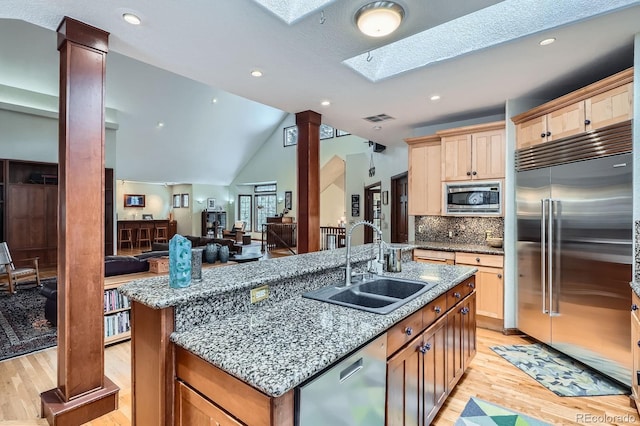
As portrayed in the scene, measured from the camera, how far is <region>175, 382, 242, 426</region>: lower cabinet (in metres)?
1.10

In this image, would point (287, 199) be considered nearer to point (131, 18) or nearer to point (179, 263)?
point (131, 18)

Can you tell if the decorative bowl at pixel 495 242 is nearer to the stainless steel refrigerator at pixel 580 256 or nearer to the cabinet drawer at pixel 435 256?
the stainless steel refrigerator at pixel 580 256

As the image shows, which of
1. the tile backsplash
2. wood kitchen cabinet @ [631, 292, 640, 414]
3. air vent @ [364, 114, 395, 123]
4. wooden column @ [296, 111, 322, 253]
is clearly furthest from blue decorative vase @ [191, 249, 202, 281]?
the tile backsplash

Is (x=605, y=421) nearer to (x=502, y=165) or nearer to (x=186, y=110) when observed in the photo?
(x=502, y=165)

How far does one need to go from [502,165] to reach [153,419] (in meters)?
3.95

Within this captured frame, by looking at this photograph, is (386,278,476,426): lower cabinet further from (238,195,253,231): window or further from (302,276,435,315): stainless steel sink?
(238,195,253,231): window

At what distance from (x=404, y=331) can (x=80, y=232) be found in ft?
6.82

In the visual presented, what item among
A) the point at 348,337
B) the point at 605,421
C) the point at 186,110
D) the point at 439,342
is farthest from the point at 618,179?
the point at 186,110

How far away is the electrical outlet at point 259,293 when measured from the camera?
1.57 meters

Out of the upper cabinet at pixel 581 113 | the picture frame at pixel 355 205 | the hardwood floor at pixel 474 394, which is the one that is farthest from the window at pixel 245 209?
the upper cabinet at pixel 581 113

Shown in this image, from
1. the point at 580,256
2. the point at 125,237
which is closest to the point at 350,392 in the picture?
the point at 580,256

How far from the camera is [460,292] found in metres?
2.40

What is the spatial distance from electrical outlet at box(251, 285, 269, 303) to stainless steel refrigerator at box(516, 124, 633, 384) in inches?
105

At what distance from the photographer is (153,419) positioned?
136 centimetres
